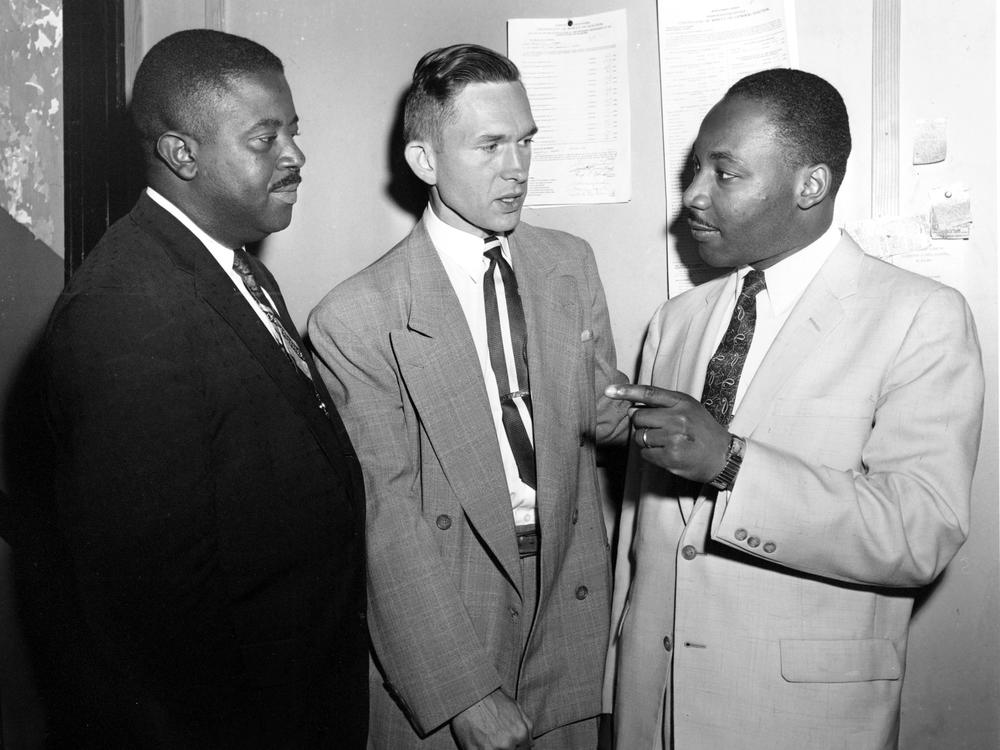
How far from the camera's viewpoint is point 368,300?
187 cm

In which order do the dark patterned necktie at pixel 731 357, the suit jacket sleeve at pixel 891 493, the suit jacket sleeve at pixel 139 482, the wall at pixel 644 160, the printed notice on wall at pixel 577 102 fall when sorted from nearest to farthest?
the suit jacket sleeve at pixel 139 482, the suit jacket sleeve at pixel 891 493, the dark patterned necktie at pixel 731 357, the wall at pixel 644 160, the printed notice on wall at pixel 577 102

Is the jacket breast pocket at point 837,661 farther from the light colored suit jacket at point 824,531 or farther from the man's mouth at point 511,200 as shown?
the man's mouth at point 511,200

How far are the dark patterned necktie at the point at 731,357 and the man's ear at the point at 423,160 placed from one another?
77 centimetres

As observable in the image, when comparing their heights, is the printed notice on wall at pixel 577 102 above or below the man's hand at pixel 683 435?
above

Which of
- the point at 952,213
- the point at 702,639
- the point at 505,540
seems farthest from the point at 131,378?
the point at 952,213

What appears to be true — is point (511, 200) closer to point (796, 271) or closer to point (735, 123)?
point (735, 123)

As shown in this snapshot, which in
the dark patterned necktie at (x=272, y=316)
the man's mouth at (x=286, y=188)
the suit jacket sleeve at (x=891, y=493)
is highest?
the man's mouth at (x=286, y=188)

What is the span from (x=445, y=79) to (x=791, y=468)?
1168mm

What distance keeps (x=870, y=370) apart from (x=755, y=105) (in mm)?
622

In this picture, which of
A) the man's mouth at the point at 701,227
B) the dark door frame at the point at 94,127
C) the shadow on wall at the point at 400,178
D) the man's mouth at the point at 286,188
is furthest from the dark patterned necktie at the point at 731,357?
the dark door frame at the point at 94,127

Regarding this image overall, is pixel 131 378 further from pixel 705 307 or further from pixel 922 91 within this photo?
pixel 922 91

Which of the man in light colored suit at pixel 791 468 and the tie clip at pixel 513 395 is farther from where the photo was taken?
the tie clip at pixel 513 395

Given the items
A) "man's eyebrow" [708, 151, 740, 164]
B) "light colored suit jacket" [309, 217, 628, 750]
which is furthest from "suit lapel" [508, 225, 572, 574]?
"man's eyebrow" [708, 151, 740, 164]

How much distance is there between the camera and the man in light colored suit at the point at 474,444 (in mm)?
1750
